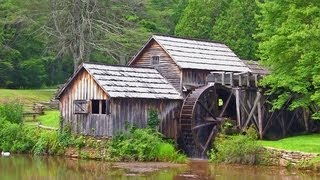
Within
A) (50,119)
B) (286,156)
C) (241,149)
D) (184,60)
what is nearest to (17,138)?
(50,119)

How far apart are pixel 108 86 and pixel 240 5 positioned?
25.4m

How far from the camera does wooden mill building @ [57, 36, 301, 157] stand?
33.9 meters

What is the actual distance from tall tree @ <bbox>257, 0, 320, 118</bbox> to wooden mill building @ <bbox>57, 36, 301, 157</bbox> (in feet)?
8.96

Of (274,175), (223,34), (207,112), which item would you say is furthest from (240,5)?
(274,175)

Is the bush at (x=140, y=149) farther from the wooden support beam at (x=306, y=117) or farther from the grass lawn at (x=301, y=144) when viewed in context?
the wooden support beam at (x=306, y=117)

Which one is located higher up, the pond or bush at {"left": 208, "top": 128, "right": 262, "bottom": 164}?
bush at {"left": 208, "top": 128, "right": 262, "bottom": 164}

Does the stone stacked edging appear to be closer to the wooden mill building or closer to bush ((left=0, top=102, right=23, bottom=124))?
the wooden mill building

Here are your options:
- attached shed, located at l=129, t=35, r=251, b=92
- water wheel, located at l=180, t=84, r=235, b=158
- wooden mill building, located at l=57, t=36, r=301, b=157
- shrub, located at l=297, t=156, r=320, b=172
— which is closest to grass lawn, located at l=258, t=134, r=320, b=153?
shrub, located at l=297, t=156, r=320, b=172

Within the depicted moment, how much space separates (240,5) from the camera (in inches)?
2196

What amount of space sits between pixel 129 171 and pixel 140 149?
407 centimetres

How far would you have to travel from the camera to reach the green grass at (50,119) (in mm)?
42631

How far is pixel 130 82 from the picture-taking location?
3425 cm

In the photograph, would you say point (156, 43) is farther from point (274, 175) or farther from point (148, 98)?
point (274, 175)

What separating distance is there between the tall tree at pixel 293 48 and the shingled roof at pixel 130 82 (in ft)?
18.0
